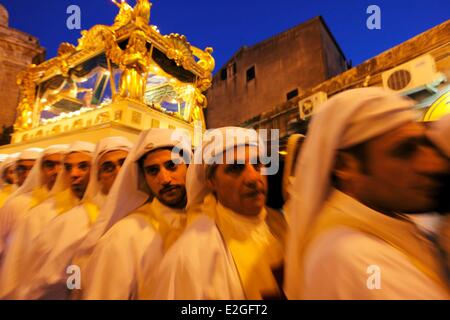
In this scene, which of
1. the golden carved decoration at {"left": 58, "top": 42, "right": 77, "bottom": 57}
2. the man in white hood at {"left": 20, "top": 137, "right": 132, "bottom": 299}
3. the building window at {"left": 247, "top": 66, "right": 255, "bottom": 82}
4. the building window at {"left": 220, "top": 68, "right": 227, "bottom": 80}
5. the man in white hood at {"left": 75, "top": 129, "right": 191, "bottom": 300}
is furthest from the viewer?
the building window at {"left": 220, "top": 68, "right": 227, "bottom": 80}

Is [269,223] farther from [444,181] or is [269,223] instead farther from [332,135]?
[444,181]

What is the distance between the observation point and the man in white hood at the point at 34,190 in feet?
8.30

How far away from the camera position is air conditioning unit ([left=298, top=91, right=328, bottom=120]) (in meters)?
7.12

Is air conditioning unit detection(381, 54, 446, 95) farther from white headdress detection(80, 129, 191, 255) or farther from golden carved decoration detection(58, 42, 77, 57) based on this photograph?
golden carved decoration detection(58, 42, 77, 57)

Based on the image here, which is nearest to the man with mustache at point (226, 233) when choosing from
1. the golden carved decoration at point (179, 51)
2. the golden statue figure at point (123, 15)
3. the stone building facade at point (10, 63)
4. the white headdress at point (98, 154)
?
the white headdress at point (98, 154)

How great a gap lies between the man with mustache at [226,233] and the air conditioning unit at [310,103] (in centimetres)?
623

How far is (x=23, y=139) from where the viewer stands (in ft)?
19.0

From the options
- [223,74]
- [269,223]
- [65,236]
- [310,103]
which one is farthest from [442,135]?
[223,74]

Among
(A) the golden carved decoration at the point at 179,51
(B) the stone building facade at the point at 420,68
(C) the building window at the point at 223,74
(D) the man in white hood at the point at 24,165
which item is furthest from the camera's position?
(C) the building window at the point at 223,74

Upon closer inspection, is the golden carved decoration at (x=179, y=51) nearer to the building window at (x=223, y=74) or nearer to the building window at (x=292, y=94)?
the building window at (x=292, y=94)

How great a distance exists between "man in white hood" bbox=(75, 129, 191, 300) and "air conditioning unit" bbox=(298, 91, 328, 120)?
241 inches

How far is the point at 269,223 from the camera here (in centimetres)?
152

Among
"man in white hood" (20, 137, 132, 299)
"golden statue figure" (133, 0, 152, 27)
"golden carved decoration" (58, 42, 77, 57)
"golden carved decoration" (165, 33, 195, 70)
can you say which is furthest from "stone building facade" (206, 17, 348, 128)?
"man in white hood" (20, 137, 132, 299)

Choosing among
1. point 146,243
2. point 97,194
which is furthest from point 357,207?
point 97,194
